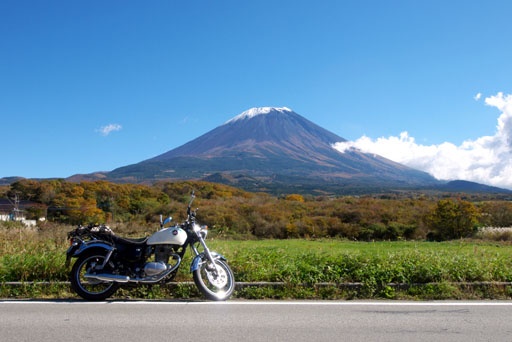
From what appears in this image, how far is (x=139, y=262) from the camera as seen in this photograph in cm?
607

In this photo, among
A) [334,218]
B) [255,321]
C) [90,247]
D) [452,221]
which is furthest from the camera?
[334,218]

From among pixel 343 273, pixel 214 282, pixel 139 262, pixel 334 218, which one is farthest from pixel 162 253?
pixel 334 218

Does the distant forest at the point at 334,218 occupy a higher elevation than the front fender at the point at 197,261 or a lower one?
lower

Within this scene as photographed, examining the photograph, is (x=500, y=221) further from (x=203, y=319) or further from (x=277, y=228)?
(x=203, y=319)

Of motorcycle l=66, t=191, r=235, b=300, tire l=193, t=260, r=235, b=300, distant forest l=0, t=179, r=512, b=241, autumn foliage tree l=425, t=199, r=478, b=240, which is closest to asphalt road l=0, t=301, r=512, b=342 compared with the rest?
tire l=193, t=260, r=235, b=300

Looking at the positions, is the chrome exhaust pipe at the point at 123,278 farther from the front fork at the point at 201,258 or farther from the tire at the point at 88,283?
the front fork at the point at 201,258

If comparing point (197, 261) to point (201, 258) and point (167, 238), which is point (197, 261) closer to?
point (201, 258)

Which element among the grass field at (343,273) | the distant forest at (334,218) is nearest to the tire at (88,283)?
the grass field at (343,273)

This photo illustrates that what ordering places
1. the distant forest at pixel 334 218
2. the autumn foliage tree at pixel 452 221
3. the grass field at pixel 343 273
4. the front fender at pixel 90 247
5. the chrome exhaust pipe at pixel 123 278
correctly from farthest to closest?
1. the distant forest at pixel 334 218
2. the autumn foliage tree at pixel 452 221
3. the grass field at pixel 343 273
4. the front fender at pixel 90 247
5. the chrome exhaust pipe at pixel 123 278

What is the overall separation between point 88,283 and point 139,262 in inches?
30.9

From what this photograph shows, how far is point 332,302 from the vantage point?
5852mm

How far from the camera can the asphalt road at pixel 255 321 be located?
174 inches

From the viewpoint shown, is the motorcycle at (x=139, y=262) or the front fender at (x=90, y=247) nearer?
the motorcycle at (x=139, y=262)

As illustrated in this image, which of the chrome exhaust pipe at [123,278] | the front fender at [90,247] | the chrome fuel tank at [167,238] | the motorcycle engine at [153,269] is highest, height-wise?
the chrome fuel tank at [167,238]
